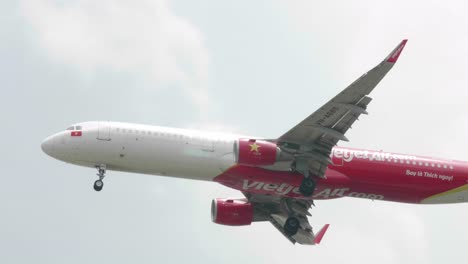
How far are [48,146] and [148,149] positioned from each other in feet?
19.0

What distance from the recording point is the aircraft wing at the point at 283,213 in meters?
63.5

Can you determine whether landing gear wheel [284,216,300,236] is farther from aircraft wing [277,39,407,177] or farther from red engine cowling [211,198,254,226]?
aircraft wing [277,39,407,177]

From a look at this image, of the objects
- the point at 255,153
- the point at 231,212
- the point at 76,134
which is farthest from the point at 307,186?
the point at 76,134

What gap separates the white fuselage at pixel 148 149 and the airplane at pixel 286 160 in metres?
0.06

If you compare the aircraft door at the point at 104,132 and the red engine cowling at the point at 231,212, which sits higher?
the aircraft door at the point at 104,132

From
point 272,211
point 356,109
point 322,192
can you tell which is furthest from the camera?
point 272,211

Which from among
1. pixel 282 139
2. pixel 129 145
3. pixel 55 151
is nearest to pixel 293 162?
pixel 282 139

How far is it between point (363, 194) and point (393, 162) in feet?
8.34

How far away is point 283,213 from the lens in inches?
2552

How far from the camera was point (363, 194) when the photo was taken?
5906 cm

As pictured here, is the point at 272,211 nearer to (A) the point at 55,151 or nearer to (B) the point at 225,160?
(B) the point at 225,160

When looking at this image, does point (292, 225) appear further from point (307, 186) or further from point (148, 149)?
point (148, 149)

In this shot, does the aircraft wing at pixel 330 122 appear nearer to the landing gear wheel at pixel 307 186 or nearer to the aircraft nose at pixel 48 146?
the landing gear wheel at pixel 307 186

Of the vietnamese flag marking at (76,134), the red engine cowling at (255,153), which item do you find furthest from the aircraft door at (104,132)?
the red engine cowling at (255,153)
